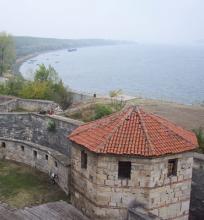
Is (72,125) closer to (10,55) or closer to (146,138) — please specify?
(146,138)

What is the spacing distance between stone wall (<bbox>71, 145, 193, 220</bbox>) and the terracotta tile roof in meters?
0.30

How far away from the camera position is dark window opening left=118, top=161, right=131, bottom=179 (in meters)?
15.2

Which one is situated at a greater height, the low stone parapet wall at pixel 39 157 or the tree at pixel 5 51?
the tree at pixel 5 51

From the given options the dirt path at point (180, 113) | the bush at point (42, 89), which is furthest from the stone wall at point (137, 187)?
the bush at point (42, 89)

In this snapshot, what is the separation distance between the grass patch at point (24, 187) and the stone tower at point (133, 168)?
4.66 meters

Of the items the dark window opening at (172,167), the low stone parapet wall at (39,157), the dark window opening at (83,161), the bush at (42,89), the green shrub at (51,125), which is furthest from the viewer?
the bush at (42,89)

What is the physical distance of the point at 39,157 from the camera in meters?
24.5

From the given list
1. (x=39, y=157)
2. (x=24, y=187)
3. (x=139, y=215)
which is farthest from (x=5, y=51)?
(x=139, y=215)

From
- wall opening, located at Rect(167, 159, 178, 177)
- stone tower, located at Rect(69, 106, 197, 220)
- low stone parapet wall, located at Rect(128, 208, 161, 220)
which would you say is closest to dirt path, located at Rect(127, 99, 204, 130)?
stone tower, located at Rect(69, 106, 197, 220)

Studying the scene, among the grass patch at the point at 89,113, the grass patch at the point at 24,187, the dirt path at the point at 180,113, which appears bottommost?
the grass patch at the point at 24,187

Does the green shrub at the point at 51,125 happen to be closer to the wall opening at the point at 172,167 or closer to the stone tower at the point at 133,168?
the stone tower at the point at 133,168

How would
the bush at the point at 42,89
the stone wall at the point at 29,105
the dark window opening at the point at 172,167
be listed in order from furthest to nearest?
the bush at the point at 42,89 → the stone wall at the point at 29,105 → the dark window opening at the point at 172,167

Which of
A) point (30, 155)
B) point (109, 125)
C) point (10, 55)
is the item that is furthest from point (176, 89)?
point (109, 125)

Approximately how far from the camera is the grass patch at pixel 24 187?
20.5 meters
